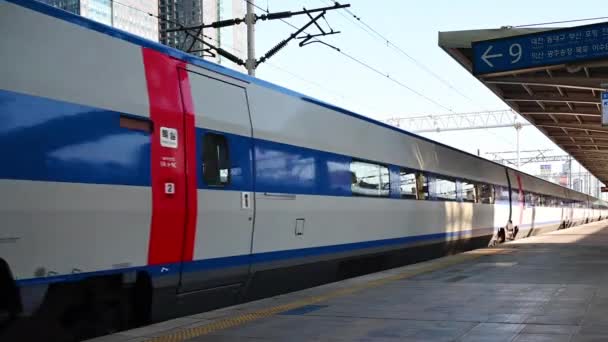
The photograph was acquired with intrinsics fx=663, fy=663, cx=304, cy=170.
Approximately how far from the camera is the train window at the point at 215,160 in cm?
692

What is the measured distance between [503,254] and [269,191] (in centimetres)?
850

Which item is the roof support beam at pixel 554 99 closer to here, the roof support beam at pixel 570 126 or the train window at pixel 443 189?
the train window at pixel 443 189

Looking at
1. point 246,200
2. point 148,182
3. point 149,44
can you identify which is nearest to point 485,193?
point 246,200

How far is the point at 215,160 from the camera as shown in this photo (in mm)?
7082

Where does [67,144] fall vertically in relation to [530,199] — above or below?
above

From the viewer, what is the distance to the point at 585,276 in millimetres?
9922

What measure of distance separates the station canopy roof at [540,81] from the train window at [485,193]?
2.55 m

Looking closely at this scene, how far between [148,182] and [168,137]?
566 millimetres

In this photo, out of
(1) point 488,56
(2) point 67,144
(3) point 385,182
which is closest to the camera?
(2) point 67,144

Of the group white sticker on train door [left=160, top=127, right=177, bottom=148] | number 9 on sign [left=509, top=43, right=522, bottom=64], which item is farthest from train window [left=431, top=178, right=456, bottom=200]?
white sticker on train door [left=160, top=127, right=177, bottom=148]

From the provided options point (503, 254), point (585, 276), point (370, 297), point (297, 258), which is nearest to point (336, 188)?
point (297, 258)

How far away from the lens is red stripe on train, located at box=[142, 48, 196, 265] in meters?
6.12

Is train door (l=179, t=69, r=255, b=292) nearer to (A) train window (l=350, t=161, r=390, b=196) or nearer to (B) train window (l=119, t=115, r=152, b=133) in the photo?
(B) train window (l=119, t=115, r=152, b=133)

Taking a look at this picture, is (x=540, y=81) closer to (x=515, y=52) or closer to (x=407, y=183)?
(x=515, y=52)
